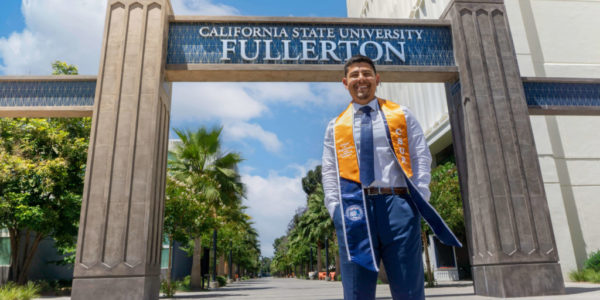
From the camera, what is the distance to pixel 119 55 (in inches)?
313

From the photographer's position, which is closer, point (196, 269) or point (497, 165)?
point (497, 165)

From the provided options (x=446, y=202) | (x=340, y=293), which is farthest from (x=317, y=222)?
(x=340, y=293)

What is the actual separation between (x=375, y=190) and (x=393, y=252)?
36 cm

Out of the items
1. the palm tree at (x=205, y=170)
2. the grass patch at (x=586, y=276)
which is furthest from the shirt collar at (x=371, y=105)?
the palm tree at (x=205, y=170)

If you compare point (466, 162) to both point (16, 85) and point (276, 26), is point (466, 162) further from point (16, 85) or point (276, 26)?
point (16, 85)

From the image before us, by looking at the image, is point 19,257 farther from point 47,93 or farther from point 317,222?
point 317,222

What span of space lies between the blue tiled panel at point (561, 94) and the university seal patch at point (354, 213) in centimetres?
785

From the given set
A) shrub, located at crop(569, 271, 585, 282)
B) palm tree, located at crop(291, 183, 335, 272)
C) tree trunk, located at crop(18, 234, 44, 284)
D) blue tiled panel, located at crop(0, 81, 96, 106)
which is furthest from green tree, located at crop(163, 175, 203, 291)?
palm tree, located at crop(291, 183, 335, 272)

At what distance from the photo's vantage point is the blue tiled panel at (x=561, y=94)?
861 centimetres

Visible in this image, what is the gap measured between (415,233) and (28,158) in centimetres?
1577

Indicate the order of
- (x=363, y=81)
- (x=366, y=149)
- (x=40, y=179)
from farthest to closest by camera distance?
(x=40, y=179), (x=363, y=81), (x=366, y=149)

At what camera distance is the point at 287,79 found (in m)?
8.73

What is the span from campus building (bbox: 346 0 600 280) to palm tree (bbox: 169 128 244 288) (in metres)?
11.2

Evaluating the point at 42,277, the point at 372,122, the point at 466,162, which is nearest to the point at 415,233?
the point at 372,122
